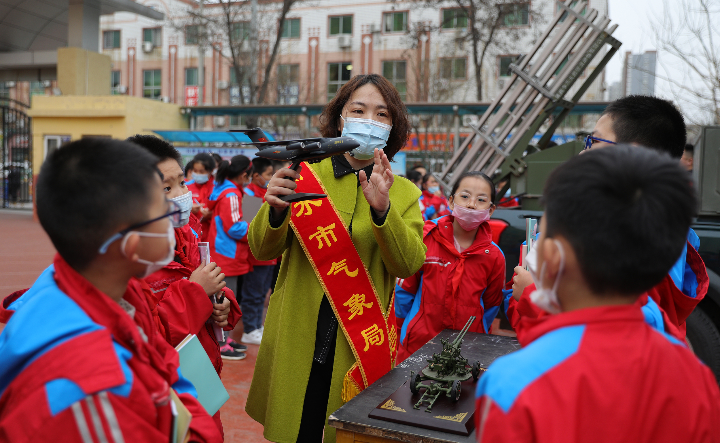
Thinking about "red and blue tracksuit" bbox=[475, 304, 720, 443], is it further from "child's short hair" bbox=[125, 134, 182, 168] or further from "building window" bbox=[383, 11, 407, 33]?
"building window" bbox=[383, 11, 407, 33]

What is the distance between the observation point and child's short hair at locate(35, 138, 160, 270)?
1.21 metres

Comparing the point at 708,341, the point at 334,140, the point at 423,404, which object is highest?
the point at 334,140

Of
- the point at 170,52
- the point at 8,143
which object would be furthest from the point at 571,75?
the point at 170,52

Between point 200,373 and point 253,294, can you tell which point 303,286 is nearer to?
point 200,373

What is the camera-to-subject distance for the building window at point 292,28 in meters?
26.9

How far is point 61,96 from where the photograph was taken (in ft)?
47.1

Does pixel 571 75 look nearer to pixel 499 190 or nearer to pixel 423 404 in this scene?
pixel 499 190

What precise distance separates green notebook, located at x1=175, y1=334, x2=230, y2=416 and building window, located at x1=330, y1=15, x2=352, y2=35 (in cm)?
2620

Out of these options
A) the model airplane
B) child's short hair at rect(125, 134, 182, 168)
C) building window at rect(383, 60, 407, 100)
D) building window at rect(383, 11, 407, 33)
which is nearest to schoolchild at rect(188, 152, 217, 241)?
child's short hair at rect(125, 134, 182, 168)

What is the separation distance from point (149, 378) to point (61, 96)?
15343mm

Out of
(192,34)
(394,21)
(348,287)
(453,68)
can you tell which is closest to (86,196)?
(348,287)

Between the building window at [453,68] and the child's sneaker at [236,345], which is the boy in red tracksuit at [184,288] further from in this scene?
the building window at [453,68]

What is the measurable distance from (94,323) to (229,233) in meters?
4.30

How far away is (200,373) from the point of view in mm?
1604
